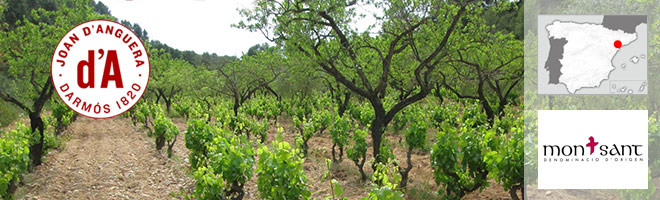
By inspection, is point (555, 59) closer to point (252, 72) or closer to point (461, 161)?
point (461, 161)

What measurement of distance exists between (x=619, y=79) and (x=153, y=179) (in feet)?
29.3

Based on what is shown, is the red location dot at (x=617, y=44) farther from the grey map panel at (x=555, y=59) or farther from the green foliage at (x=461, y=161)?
the green foliage at (x=461, y=161)

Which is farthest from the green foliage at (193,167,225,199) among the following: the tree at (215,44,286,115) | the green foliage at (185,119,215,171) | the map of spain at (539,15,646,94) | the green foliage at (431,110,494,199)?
the tree at (215,44,286,115)

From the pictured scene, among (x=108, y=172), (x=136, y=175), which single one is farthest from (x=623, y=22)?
(x=108, y=172)

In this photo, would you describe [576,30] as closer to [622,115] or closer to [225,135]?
[622,115]

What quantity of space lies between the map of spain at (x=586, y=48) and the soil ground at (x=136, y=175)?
9.59 ft

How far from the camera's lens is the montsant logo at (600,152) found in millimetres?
4793

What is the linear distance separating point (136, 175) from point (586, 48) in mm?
9217

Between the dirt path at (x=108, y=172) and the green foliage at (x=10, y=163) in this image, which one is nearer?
the green foliage at (x=10, y=163)

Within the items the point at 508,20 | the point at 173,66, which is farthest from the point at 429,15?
the point at 508,20

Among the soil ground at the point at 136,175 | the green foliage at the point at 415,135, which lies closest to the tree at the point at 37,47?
the soil ground at the point at 136,175

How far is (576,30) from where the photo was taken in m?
5.17

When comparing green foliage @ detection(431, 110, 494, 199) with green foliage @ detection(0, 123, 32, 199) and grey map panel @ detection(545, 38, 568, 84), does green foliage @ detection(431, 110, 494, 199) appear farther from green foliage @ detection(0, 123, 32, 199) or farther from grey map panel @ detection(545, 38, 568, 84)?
green foliage @ detection(0, 123, 32, 199)

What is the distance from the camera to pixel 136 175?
31.3 ft
